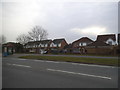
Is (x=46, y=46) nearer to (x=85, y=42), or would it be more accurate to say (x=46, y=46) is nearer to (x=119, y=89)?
(x=85, y=42)

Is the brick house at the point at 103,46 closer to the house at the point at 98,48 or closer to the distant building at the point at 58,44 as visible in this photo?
the house at the point at 98,48

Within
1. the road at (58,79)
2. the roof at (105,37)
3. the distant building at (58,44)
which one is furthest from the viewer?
the distant building at (58,44)

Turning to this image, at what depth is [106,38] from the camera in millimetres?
52438

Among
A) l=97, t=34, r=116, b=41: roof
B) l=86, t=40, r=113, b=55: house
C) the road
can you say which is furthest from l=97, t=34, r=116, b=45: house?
the road

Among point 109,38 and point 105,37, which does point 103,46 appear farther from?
point 105,37

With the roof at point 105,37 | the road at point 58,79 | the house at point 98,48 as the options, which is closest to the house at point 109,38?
the roof at point 105,37

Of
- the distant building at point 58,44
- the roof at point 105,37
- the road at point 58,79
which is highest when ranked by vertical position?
the roof at point 105,37

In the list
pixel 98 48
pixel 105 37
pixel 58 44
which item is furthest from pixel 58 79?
pixel 58 44

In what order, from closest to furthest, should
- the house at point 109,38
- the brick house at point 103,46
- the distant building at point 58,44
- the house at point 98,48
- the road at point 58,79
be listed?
the road at point 58,79 → the brick house at point 103,46 → the house at point 98,48 → the house at point 109,38 → the distant building at point 58,44

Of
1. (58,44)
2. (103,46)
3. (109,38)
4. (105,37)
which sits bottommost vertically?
(103,46)

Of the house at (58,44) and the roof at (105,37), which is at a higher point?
the roof at (105,37)

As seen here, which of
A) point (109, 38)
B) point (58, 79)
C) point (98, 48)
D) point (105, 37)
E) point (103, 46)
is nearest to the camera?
point (58, 79)

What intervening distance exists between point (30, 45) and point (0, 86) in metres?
76.8

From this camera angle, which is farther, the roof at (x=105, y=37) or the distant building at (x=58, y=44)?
the distant building at (x=58, y=44)
